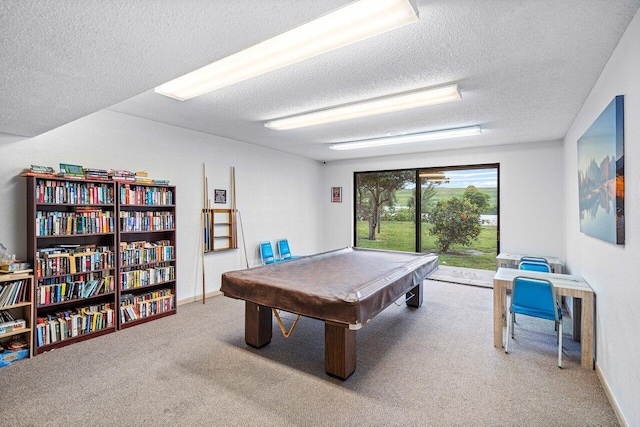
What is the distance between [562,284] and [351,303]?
7.43 feet

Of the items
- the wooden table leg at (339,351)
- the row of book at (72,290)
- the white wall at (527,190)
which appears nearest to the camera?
the wooden table leg at (339,351)

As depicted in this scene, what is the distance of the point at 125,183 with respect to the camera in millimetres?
3662

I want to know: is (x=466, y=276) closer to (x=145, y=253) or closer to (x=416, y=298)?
(x=416, y=298)

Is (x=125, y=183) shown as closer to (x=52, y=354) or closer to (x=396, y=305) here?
(x=52, y=354)

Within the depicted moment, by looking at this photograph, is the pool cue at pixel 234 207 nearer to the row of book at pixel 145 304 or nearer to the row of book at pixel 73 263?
the row of book at pixel 145 304

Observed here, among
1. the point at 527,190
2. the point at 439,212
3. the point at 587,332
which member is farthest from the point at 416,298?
the point at 527,190

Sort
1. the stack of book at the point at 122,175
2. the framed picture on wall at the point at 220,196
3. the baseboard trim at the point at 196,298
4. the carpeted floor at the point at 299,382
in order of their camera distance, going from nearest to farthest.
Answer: the carpeted floor at the point at 299,382
the stack of book at the point at 122,175
the baseboard trim at the point at 196,298
the framed picture on wall at the point at 220,196

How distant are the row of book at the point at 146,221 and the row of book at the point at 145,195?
14 centimetres

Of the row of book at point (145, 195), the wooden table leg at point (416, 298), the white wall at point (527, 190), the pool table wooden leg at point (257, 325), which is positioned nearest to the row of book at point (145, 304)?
the row of book at point (145, 195)

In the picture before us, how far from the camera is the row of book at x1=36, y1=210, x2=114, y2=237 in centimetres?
305

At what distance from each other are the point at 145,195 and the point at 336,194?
4604 millimetres

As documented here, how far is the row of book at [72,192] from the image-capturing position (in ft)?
10.0

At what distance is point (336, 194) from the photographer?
7.65 metres

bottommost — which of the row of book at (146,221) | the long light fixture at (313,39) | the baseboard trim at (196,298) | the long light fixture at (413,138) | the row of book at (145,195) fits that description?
the baseboard trim at (196,298)
